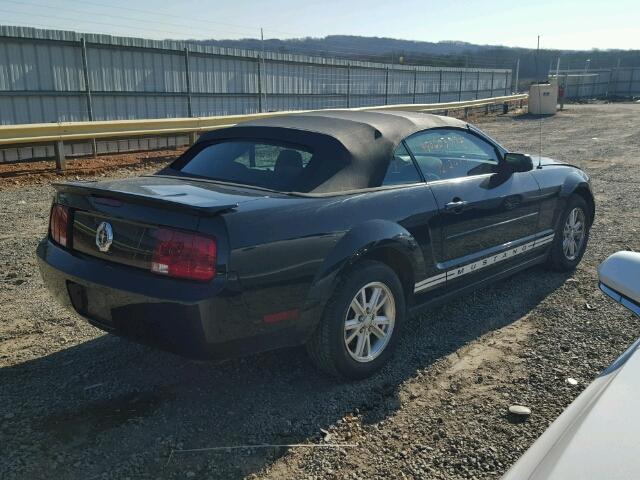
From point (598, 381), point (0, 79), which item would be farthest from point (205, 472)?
point (0, 79)

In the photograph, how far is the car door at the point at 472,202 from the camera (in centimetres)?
408

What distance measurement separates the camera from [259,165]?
3896 millimetres

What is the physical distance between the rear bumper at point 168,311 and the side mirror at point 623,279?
1.57 m

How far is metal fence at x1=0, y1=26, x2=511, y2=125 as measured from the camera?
509 inches

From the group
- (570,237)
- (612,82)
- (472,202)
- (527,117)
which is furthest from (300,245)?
(612,82)

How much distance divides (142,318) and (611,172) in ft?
37.8

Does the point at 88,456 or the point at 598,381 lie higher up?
the point at 598,381

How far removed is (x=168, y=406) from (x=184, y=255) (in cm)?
96

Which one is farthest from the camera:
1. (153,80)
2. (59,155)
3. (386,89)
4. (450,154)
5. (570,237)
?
(386,89)

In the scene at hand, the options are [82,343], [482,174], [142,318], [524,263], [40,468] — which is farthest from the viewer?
[524,263]

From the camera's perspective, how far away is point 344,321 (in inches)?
132

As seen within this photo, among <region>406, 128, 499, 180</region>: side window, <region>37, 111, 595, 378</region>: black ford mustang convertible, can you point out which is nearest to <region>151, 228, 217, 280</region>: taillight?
<region>37, 111, 595, 378</region>: black ford mustang convertible

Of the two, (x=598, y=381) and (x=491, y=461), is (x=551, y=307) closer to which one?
(x=491, y=461)

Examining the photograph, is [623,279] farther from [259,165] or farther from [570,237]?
[570,237]
